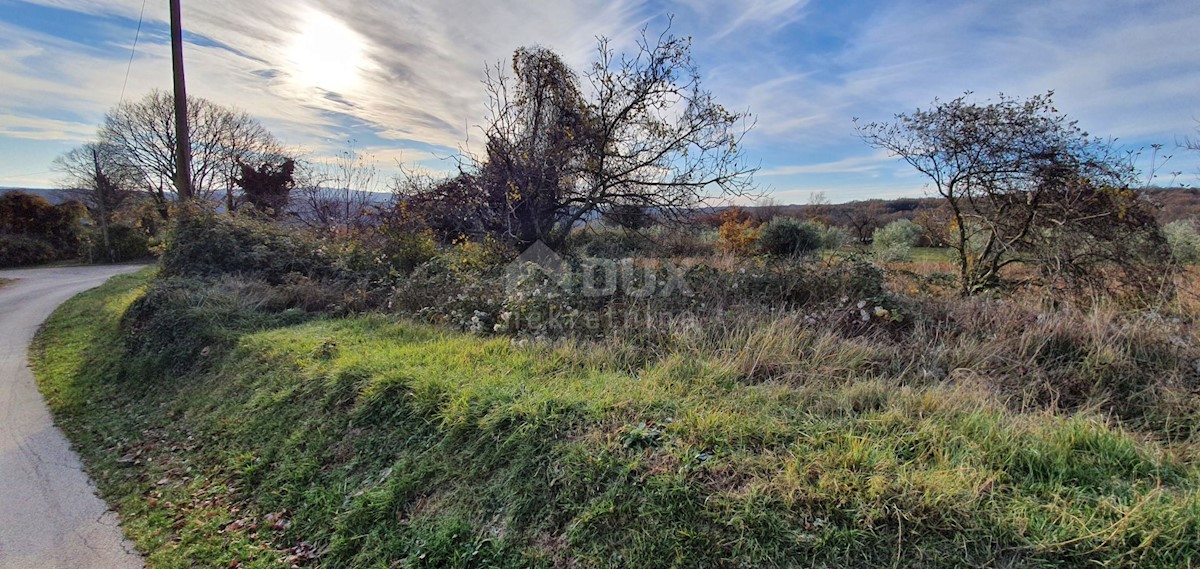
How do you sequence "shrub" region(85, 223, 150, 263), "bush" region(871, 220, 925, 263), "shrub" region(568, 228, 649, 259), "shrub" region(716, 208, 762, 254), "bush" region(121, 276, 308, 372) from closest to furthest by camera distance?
"bush" region(121, 276, 308, 372)
"shrub" region(568, 228, 649, 259)
"shrub" region(716, 208, 762, 254)
"bush" region(871, 220, 925, 263)
"shrub" region(85, 223, 150, 263)

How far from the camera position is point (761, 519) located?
220 cm

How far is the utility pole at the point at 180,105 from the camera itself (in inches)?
444

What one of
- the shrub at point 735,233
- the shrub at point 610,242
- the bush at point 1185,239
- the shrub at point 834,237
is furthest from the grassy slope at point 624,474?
the shrub at point 834,237

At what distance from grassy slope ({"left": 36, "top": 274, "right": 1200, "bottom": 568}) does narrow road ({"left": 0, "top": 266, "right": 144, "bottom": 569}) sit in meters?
0.15

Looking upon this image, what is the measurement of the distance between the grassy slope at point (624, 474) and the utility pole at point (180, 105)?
364 inches

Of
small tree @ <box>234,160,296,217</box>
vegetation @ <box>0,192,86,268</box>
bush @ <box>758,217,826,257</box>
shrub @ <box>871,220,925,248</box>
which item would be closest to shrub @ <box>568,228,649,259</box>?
bush @ <box>758,217,826,257</box>

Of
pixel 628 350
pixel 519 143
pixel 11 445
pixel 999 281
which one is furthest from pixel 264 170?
pixel 999 281

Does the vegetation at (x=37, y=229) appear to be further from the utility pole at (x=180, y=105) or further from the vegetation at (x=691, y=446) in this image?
the vegetation at (x=691, y=446)

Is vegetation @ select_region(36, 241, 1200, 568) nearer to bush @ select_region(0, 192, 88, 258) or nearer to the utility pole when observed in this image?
the utility pole

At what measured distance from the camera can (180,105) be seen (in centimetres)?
1169

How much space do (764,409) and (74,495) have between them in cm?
503

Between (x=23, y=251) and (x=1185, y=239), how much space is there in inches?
1497

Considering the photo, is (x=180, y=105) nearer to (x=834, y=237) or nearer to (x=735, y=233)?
(x=735, y=233)

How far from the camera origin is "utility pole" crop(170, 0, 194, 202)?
1127 cm
